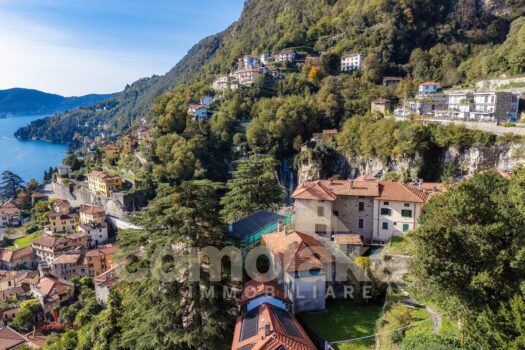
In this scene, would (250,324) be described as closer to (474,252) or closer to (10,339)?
(474,252)

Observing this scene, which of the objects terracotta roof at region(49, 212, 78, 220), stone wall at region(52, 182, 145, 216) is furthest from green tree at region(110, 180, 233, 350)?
terracotta roof at region(49, 212, 78, 220)

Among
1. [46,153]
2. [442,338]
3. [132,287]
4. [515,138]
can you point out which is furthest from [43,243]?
[46,153]

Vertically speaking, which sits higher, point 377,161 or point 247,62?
point 247,62

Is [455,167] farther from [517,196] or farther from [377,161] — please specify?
[517,196]

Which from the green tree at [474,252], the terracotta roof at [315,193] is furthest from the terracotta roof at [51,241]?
the green tree at [474,252]

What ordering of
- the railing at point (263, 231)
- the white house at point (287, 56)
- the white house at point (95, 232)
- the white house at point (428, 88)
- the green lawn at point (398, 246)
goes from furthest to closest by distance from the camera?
the white house at point (287, 56) → the white house at point (428, 88) → the white house at point (95, 232) → the railing at point (263, 231) → the green lawn at point (398, 246)

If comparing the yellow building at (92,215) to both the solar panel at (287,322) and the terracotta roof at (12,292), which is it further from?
the solar panel at (287,322)
